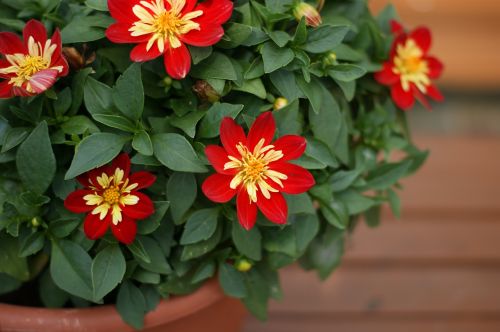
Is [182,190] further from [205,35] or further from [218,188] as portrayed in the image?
[205,35]

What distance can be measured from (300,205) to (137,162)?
0.74 ft

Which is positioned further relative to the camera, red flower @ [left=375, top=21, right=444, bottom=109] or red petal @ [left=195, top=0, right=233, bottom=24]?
red flower @ [left=375, top=21, right=444, bottom=109]

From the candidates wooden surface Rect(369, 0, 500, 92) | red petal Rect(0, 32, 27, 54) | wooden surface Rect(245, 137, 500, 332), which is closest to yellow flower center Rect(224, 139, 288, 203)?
red petal Rect(0, 32, 27, 54)

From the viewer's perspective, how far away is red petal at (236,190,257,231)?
781mm

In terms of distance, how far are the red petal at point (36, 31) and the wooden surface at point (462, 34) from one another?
1.44 metres

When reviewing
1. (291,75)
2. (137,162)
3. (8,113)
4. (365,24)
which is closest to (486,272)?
(365,24)

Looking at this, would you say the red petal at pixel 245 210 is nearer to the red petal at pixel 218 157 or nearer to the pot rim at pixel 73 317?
the red petal at pixel 218 157

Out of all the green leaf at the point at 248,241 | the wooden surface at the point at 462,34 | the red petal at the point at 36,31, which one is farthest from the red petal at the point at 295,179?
the wooden surface at the point at 462,34

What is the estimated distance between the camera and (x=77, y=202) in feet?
2.65

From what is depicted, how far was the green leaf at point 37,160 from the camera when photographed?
0.80 meters

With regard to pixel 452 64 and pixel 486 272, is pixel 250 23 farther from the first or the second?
pixel 452 64

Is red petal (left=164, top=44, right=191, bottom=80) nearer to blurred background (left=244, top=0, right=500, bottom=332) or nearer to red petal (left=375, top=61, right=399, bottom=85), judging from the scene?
red petal (left=375, top=61, right=399, bottom=85)

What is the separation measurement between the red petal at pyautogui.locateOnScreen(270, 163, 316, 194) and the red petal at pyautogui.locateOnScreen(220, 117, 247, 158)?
56 millimetres

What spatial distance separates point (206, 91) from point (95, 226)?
0.71ft
